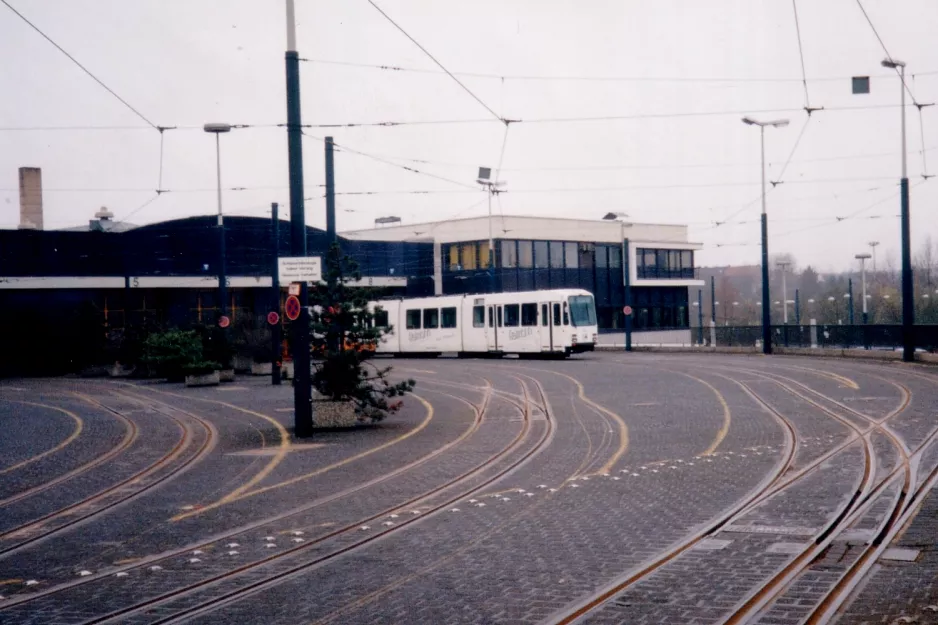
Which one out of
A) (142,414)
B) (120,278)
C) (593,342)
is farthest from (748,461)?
(120,278)

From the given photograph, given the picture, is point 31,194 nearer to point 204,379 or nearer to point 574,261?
point 204,379

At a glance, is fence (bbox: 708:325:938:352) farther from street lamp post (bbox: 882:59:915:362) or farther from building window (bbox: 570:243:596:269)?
building window (bbox: 570:243:596:269)

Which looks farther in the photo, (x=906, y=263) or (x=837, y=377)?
(x=906, y=263)

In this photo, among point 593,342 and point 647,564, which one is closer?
point 647,564

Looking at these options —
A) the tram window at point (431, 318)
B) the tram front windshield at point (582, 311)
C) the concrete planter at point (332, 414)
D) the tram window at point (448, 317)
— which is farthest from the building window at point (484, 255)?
the concrete planter at point (332, 414)

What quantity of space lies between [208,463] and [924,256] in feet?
260

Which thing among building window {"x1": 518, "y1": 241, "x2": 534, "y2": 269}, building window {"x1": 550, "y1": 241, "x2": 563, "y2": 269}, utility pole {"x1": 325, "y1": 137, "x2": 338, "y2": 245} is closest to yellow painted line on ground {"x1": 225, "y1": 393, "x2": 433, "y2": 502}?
utility pole {"x1": 325, "y1": 137, "x2": 338, "y2": 245}

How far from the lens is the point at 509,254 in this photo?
68.8 metres

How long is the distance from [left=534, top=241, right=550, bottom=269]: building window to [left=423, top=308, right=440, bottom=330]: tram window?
1941 centimetres

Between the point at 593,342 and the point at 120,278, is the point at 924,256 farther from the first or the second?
the point at 120,278

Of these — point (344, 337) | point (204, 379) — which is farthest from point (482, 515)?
point (204, 379)

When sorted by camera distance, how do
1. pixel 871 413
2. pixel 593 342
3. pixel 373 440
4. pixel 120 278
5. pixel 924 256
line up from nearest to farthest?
pixel 373 440, pixel 871 413, pixel 593 342, pixel 120 278, pixel 924 256

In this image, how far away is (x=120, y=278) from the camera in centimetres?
5238

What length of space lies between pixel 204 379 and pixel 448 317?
1743 centimetres
